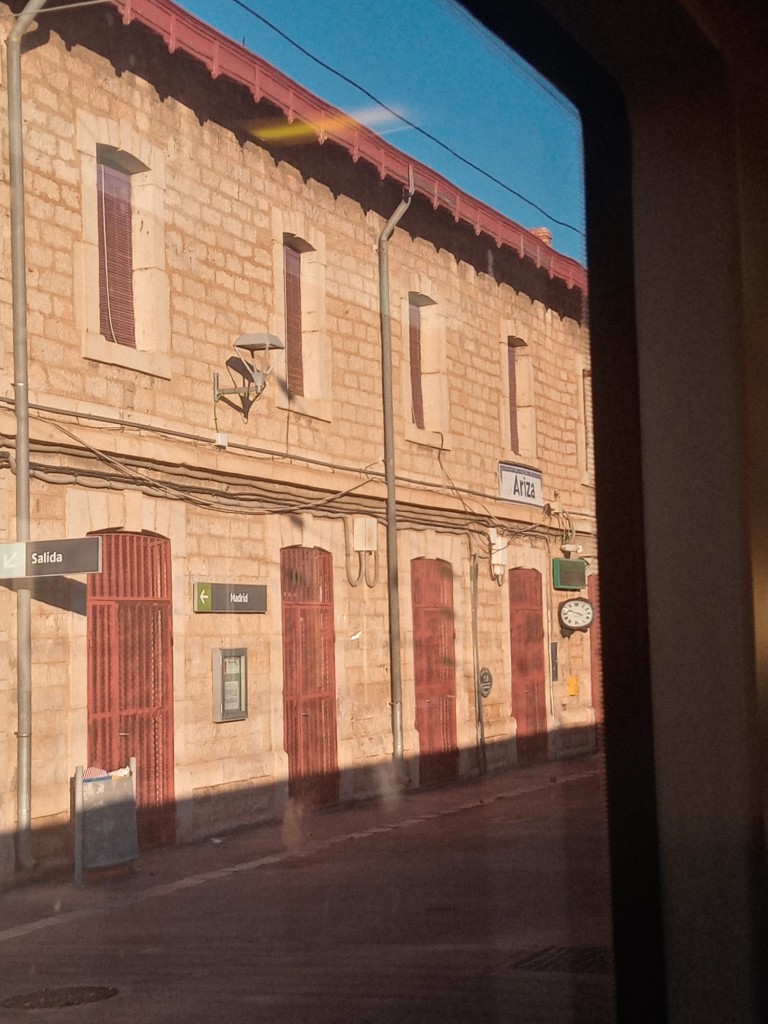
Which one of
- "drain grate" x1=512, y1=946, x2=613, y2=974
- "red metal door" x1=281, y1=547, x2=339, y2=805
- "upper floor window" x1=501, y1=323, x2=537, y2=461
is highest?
"upper floor window" x1=501, y1=323, x2=537, y2=461

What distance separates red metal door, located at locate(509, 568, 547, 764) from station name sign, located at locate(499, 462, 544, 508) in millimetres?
338

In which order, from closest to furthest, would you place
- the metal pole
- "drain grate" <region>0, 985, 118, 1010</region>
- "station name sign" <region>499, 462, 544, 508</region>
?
"station name sign" <region>499, 462, 544, 508</region> < "drain grate" <region>0, 985, 118, 1010</region> < the metal pole

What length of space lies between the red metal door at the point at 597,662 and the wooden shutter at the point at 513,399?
1.44 metres

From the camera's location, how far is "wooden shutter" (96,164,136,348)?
7.87 metres

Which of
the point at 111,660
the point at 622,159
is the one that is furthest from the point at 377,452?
the point at 622,159

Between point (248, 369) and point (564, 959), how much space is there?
442 centimetres

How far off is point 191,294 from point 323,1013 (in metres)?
4.98

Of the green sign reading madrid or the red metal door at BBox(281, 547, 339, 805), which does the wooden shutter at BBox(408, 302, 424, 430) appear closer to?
the red metal door at BBox(281, 547, 339, 805)

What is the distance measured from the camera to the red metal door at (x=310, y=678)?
827 cm

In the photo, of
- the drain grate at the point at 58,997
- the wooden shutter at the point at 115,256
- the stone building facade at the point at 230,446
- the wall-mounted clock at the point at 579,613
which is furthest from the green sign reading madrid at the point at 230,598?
the wall-mounted clock at the point at 579,613

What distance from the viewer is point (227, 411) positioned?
8.16 m

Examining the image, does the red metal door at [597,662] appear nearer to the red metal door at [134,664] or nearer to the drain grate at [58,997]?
the drain grate at [58,997]

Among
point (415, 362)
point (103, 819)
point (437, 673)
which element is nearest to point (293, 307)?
point (415, 362)

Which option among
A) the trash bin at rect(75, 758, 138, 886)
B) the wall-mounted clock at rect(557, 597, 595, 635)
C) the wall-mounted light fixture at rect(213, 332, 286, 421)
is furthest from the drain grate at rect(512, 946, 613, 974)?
the wall-mounted light fixture at rect(213, 332, 286, 421)
